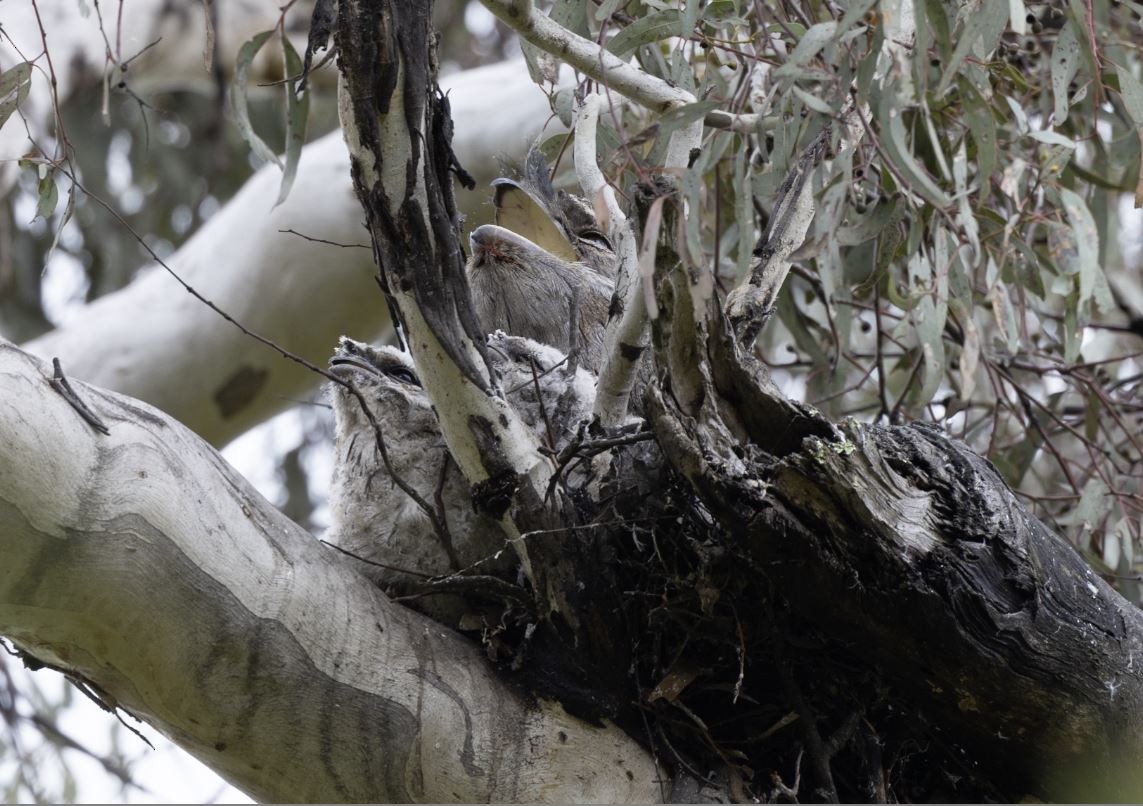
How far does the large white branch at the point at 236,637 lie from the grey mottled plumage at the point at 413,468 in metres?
0.16

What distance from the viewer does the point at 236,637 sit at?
174cm

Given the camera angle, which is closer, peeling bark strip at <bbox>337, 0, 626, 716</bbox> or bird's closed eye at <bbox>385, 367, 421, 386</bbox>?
peeling bark strip at <bbox>337, 0, 626, 716</bbox>

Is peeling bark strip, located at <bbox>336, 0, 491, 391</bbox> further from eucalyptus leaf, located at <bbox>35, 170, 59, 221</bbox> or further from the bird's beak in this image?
the bird's beak

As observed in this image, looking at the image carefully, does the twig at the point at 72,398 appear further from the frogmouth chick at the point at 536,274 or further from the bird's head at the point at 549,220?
the bird's head at the point at 549,220

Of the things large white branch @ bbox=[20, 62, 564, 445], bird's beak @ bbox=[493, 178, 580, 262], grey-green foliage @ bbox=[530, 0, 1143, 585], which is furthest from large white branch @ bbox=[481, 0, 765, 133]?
large white branch @ bbox=[20, 62, 564, 445]

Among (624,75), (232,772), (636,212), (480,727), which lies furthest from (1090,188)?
(232,772)

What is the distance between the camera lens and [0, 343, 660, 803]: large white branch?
5.23ft

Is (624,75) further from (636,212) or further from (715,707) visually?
(715,707)

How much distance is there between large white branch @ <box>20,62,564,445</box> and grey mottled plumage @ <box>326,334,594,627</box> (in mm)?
1872

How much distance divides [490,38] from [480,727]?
581 centimetres

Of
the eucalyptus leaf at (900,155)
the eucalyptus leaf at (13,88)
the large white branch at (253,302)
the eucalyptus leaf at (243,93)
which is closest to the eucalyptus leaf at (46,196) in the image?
the eucalyptus leaf at (13,88)

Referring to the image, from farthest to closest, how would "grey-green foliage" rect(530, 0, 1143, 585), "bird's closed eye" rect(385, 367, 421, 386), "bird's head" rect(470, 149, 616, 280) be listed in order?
1. "bird's head" rect(470, 149, 616, 280)
2. "bird's closed eye" rect(385, 367, 421, 386)
3. "grey-green foliage" rect(530, 0, 1143, 585)

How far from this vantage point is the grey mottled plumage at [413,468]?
2115 millimetres

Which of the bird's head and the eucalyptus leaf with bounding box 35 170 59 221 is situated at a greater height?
the eucalyptus leaf with bounding box 35 170 59 221
